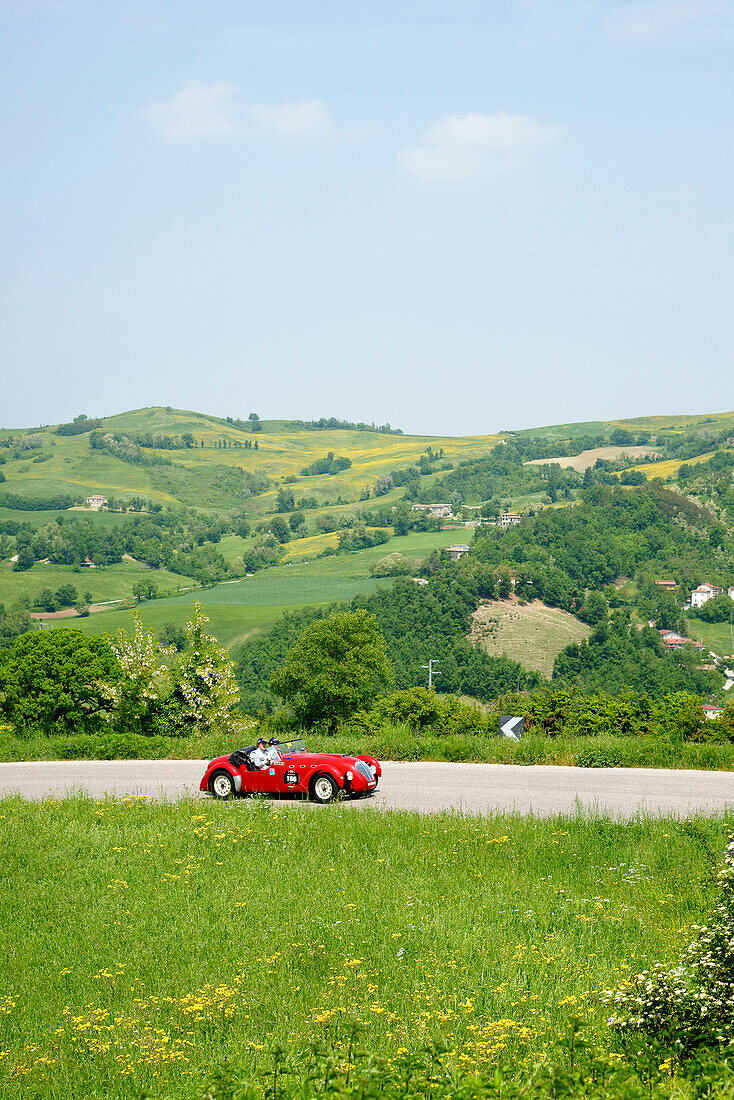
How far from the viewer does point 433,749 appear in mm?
21219

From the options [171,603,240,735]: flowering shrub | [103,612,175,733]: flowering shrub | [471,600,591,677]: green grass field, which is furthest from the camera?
[471,600,591,677]: green grass field

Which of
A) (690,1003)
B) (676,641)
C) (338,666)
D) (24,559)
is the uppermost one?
(690,1003)

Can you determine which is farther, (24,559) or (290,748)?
(24,559)

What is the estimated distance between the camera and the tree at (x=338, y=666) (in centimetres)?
4047

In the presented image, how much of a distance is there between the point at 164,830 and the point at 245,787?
127 inches

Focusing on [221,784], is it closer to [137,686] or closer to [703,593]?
[137,686]

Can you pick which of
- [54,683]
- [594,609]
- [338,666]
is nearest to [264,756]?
[54,683]

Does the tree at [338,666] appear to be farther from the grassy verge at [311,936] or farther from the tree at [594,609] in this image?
the tree at [594,609]

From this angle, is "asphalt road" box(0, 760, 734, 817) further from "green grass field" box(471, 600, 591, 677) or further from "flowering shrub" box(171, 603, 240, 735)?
"green grass field" box(471, 600, 591, 677)

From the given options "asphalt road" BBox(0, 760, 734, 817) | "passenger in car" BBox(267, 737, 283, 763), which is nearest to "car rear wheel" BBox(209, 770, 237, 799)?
"asphalt road" BBox(0, 760, 734, 817)

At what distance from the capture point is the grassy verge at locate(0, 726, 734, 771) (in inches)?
754

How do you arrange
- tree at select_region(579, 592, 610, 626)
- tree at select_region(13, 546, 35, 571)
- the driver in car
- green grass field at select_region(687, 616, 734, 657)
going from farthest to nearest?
tree at select_region(13, 546, 35, 571) → tree at select_region(579, 592, 610, 626) → green grass field at select_region(687, 616, 734, 657) → the driver in car

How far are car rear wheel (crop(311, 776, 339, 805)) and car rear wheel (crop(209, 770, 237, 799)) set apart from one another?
1.69m

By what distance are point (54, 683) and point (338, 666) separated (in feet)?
61.4
